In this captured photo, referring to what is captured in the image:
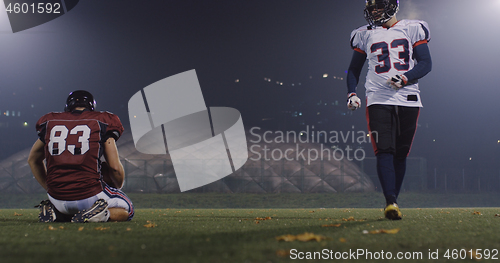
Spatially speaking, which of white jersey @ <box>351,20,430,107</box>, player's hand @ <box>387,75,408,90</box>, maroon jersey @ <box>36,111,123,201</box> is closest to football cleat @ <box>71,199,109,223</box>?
maroon jersey @ <box>36,111,123,201</box>

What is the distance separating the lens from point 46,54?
35.1m

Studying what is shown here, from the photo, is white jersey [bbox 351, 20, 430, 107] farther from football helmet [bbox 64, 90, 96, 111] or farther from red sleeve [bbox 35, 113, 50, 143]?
red sleeve [bbox 35, 113, 50, 143]

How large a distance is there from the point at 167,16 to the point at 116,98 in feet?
47.3

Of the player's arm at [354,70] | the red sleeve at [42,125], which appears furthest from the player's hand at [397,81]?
the red sleeve at [42,125]

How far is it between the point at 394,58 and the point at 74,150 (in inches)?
138

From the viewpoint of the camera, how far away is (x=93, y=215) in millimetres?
3307

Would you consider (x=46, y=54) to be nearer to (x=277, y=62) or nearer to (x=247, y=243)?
(x=277, y=62)

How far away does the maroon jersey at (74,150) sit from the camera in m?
3.31

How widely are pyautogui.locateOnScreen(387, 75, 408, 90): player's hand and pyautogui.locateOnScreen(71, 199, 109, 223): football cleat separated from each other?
10.4 ft

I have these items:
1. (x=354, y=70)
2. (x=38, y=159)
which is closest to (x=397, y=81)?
(x=354, y=70)

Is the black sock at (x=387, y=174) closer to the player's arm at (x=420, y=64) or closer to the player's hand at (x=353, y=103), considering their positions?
the player's hand at (x=353, y=103)

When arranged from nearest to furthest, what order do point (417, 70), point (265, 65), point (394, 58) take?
1. point (417, 70)
2. point (394, 58)
3. point (265, 65)

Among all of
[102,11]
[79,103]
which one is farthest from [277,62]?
[79,103]

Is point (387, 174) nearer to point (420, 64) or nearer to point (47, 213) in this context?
point (420, 64)
